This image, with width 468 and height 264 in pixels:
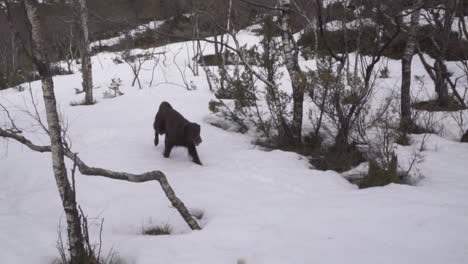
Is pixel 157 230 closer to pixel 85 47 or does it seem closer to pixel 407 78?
pixel 407 78

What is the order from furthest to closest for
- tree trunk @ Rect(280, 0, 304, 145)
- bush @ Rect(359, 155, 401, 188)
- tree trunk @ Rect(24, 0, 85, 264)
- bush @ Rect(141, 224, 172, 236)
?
tree trunk @ Rect(280, 0, 304, 145)
bush @ Rect(359, 155, 401, 188)
bush @ Rect(141, 224, 172, 236)
tree trunk @ Rect(24, 0, 85, 264)

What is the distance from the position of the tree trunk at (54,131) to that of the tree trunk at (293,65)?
3941 mm

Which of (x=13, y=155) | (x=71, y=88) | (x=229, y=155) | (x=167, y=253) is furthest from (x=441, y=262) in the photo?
(x=71, y=88)

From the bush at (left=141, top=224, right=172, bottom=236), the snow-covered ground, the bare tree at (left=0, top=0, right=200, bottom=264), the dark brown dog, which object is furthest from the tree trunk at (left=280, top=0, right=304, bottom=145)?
the bare tree at (left=0, top=0, right=200, bottom=264)

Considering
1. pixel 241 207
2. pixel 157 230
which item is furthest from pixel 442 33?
pixel 157 230

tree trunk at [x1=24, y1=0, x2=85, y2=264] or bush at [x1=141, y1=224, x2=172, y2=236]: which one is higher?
tree trunk at [x1=24, y1=0, x2=85, y2=264]

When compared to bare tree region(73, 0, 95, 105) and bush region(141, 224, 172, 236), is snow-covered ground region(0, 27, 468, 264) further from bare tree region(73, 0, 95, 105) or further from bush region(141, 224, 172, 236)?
bare tree region(73, 0, 95, 105)

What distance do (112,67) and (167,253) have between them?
15471 mm

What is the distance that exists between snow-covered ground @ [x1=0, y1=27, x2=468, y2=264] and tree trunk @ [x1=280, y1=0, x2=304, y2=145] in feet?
2.37

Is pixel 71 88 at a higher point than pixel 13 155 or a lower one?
higher

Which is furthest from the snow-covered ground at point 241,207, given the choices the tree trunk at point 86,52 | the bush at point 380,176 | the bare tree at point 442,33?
the tree trunk at point 86,52

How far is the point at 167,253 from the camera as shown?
2.35 metres

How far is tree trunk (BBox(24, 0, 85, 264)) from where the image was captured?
1.94 meters

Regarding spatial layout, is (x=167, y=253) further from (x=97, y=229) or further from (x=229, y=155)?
(x=229, y=155)
